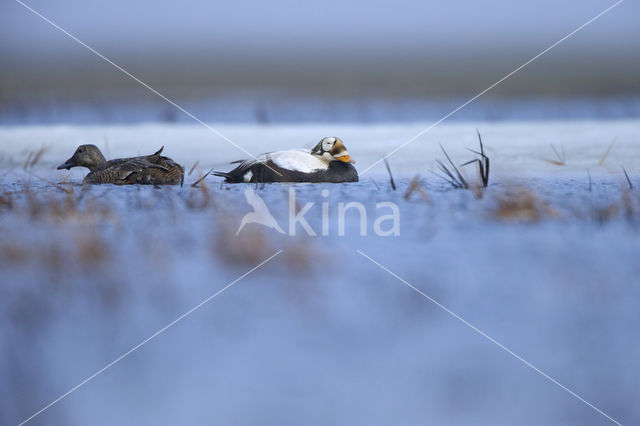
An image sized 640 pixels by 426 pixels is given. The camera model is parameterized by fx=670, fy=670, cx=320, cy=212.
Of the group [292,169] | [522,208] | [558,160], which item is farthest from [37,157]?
[558,160]

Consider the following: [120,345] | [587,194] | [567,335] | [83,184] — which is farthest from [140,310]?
[587,194]

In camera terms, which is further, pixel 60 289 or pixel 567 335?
pixel 60 289

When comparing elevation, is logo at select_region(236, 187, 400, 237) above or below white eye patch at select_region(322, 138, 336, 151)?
below

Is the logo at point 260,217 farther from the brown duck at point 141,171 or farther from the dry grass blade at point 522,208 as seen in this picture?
the dry grass blade at point 522,208

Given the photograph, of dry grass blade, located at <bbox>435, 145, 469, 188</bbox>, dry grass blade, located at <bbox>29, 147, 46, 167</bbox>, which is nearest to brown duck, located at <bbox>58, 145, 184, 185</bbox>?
dry grass blade, located at <bbox>29, 147, 46, 167</bbox>

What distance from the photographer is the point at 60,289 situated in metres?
2.78

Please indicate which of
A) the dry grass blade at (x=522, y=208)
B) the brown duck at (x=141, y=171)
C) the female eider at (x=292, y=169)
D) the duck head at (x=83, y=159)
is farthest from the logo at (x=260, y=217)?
the duck head at (x=83, y=159)

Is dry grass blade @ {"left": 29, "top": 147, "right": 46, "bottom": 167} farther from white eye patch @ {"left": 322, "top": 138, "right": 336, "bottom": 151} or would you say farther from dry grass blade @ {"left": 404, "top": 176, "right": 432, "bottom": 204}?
dry grass blade @ {"left": 404, "top": 176, "right": 432, "bottom": 204}

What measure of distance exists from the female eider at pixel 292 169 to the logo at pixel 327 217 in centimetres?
67

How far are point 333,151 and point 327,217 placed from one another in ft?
5.06

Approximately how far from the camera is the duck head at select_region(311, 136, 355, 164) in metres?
5.45

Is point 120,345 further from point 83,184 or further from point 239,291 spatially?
point 83,184

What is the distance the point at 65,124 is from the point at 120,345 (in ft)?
22.1

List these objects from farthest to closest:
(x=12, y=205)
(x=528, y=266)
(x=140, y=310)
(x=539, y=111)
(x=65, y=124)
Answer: (x=539, y=111)
(x=65, y=124)
(x=12, y=205)
(x=528, y=266)
(x=140, y=310)
